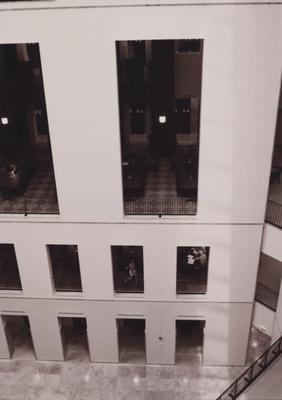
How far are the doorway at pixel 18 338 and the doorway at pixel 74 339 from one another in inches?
54.3

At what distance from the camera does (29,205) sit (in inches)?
579

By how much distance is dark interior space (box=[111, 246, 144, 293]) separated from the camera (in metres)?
15.9

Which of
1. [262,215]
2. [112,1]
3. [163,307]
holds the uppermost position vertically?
[112,1]

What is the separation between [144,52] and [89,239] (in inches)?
301

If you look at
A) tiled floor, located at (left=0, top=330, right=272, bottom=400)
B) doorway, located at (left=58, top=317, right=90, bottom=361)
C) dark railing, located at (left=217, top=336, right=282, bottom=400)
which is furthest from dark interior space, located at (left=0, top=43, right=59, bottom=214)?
dark railing, located at (left=217, top=336, right=282, bottom=400)

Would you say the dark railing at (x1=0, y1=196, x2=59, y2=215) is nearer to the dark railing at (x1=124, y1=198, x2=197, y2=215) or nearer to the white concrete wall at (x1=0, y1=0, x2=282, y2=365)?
the white concrete wall at (x1=0, y1=0, x2=282, y2=365)

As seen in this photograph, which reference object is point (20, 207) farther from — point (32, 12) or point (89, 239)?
point (32, 12)

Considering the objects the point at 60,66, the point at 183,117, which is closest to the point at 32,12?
the point at 60,66

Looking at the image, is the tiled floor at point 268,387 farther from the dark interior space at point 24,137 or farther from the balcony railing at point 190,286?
the dark interior space at point 24,137

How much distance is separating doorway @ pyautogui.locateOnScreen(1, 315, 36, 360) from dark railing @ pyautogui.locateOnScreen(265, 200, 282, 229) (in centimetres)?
1037

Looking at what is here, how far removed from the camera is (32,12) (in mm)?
11242

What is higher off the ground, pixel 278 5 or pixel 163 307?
pixel 278 5

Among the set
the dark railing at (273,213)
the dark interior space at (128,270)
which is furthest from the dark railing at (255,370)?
the dark interior space at (128,270)

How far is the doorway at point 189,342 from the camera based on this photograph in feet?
56.3
